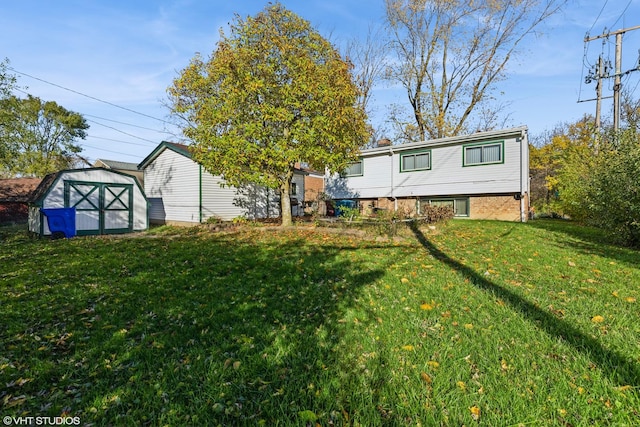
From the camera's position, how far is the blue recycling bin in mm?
11547

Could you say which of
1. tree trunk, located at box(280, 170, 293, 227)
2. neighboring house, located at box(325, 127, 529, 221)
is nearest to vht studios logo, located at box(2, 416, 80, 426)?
tree trunk, located at box(280, 170, 293, 227)

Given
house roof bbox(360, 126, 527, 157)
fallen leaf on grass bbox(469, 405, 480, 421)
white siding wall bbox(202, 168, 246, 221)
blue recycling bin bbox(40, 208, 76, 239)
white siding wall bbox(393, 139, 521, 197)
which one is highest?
house roof bbox(360, 126, 527, 157)

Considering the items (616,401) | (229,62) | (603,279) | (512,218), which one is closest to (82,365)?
(616,401)

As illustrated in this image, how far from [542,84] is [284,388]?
21.4 m

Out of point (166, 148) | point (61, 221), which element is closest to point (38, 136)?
point (166, 148)

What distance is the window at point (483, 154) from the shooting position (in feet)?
48.7

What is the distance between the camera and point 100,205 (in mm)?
13320

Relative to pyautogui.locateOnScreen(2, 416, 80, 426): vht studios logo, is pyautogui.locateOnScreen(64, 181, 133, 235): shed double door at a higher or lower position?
higher

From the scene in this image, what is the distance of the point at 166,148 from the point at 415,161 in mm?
14203

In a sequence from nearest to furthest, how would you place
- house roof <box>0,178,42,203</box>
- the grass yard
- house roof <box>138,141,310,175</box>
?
A: the grass yard, house roof <box>138,141,310,175</box>, house roof <box>0,178,42,203</box>

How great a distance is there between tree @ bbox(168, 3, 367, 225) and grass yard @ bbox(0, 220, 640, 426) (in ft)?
17.9

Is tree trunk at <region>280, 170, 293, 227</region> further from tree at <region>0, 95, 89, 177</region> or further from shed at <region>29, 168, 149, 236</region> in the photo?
tree at <region>0, 95, 89, 177</region>

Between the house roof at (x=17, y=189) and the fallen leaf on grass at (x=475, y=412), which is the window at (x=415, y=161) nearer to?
the fallen leaf on grass at (x=475, y=412)

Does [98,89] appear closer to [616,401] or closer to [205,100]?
[205,100]
